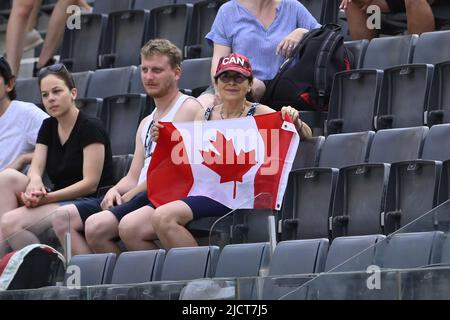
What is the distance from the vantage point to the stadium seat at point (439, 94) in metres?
7.06

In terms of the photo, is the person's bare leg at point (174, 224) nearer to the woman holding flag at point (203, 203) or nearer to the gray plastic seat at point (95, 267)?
the woman holding flag at point (203, 203)

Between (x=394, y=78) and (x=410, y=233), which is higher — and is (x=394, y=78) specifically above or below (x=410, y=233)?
above

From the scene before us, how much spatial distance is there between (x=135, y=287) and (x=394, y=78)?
2572mm

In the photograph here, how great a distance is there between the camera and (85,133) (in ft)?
24.1

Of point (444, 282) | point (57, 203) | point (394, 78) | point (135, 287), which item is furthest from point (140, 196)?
point (444, 282)

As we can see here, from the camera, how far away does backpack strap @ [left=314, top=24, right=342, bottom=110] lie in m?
7.43

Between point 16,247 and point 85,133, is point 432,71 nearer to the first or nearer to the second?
point 85,133

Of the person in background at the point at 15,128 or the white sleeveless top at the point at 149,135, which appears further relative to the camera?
the person in background at the point at 15,128

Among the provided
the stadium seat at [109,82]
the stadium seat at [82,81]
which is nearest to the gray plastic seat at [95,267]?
the stadium seat at [109,82]

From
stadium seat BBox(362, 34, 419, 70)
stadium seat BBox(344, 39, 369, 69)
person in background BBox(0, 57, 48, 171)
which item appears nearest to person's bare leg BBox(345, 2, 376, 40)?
stadium seat BBox(344, 39, 369, 69)

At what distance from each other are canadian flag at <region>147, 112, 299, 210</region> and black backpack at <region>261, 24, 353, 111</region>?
24.5 inches

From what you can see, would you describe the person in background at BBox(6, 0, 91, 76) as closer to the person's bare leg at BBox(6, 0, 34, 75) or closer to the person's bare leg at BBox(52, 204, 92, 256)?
the person's bare leg at BBox(6, 0, 34, 75)

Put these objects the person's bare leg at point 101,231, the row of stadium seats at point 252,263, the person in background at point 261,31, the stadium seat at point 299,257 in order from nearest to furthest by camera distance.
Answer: the row of stadium seats at point 252,263
the stadium seat at point 299,257
the person's bare leg at point 101,231
the person in background at point 261,31

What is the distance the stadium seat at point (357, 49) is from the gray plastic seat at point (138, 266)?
190 cm
